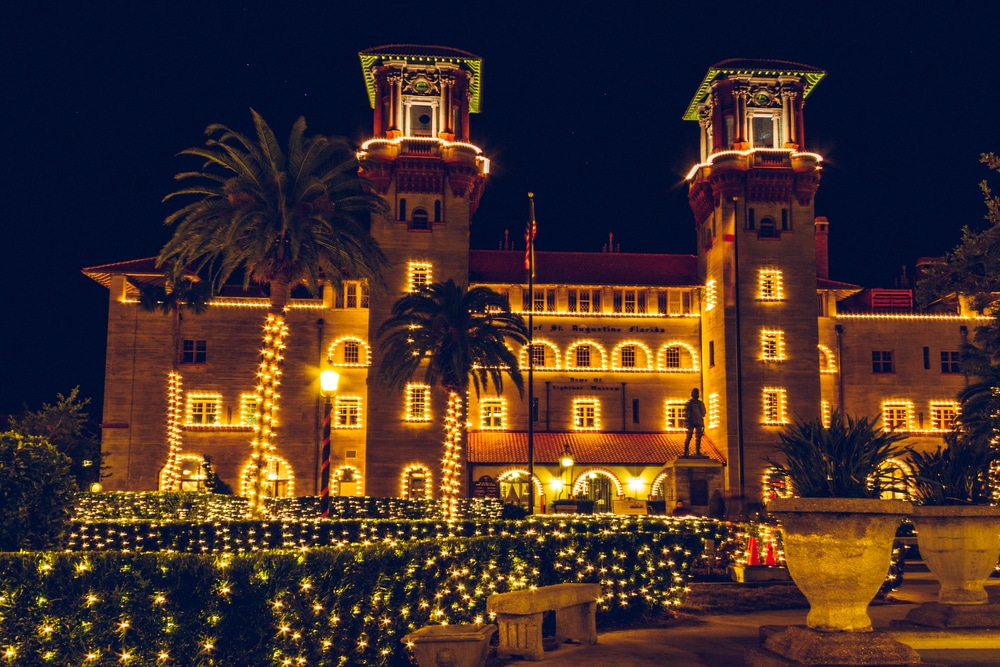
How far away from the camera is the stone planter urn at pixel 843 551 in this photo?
425 inches

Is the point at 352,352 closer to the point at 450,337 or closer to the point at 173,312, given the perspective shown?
the point at 173,312

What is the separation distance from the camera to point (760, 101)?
58.7 meters

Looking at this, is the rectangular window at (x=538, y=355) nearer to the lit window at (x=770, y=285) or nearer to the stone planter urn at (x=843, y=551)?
the lit window at (x=770, y=285)

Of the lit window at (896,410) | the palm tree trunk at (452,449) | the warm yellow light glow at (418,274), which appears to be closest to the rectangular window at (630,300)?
the warm yellow light glow at (418,274)

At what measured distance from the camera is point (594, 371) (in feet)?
193

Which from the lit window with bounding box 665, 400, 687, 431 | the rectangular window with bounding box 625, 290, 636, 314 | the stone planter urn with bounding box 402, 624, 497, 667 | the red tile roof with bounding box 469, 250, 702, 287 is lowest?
the stone planter urn with bounding box 402, 624, 497, 667

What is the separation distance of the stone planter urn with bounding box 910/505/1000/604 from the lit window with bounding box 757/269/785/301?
43.7 metres

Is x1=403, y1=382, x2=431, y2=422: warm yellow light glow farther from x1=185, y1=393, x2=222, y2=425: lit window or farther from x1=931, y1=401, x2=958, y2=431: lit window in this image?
x1=931, y1=401, x2=958, y2=431: lit window

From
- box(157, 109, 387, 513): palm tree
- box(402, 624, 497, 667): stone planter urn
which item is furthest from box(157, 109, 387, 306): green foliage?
box(402, 624, 497, 667): stone planter urn

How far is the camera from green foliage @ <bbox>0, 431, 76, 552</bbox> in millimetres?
14633

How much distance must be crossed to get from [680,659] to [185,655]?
631 centimetres

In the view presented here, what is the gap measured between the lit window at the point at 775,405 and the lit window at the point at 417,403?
775 inches

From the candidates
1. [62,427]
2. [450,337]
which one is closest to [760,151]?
[450,337]

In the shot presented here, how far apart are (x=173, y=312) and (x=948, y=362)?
48356mm
